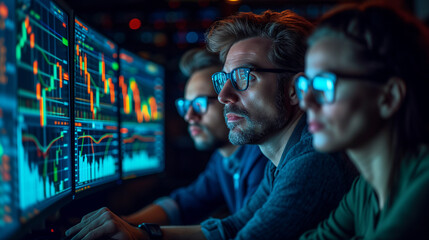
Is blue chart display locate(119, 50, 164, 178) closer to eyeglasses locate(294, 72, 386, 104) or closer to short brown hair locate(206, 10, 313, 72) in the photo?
short brown hair locate(206, 10, 313, 72)

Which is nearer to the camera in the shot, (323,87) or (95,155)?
(323,87)

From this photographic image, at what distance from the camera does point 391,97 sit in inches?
32.6

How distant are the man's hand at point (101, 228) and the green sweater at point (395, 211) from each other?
0.69 m

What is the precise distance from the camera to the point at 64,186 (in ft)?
3.78

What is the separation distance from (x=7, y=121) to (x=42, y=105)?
0.20 m

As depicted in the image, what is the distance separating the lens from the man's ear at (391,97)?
81 cm

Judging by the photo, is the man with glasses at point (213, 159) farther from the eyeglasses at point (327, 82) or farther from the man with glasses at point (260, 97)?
the eyeglasses at point (327, 82)

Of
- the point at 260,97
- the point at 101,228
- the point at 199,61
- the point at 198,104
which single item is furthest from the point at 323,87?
the point at 199,61

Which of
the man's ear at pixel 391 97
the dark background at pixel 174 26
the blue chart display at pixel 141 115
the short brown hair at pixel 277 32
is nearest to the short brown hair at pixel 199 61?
the blue chart display at pixel 141 115

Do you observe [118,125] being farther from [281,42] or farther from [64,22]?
[281,42]

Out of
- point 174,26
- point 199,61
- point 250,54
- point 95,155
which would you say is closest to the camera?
point 95,155

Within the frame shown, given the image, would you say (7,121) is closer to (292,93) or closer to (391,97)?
(391,97)

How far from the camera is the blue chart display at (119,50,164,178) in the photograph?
74.5 inches

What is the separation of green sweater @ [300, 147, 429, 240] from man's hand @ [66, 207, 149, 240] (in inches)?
27.2
